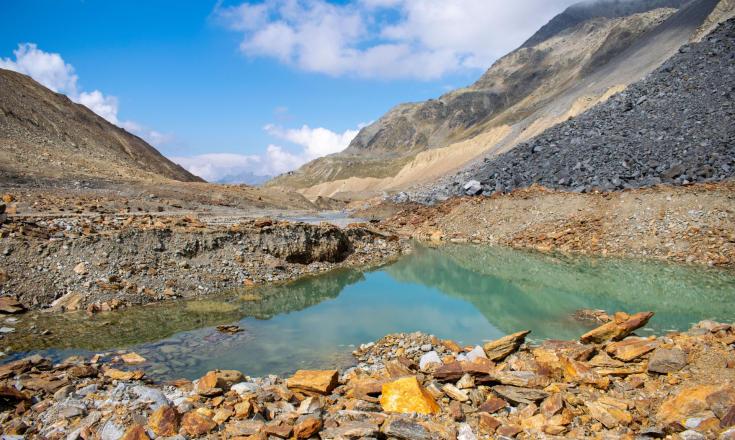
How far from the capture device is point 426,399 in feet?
18.8

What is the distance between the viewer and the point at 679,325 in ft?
34.9

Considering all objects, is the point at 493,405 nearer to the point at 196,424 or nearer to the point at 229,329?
the point at 196,424

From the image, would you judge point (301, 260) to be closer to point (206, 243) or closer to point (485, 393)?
point (206, 243)

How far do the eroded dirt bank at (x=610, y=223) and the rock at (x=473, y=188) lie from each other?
105 inches

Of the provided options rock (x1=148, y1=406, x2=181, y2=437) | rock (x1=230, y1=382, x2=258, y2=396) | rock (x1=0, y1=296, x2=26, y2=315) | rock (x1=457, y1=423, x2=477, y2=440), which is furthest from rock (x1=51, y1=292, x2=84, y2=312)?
rock (x1=457, y1=423, x2=477, y2=440)

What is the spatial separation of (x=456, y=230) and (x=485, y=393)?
70.8 feet

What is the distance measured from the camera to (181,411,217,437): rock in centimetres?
523

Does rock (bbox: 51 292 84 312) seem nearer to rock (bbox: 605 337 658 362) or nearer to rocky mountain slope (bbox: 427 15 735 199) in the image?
rock (bbox: 605 337 658 362)

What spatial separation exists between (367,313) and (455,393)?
6723mm

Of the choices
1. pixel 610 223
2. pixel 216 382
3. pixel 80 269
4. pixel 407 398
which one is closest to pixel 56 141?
pixel 80 269

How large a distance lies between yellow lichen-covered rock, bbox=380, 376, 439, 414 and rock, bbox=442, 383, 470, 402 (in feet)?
1.06

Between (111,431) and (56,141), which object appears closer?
(111,431)

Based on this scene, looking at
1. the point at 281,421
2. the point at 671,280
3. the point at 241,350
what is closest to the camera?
the point at 281,421

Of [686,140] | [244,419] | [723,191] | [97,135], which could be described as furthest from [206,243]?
[97,135]
